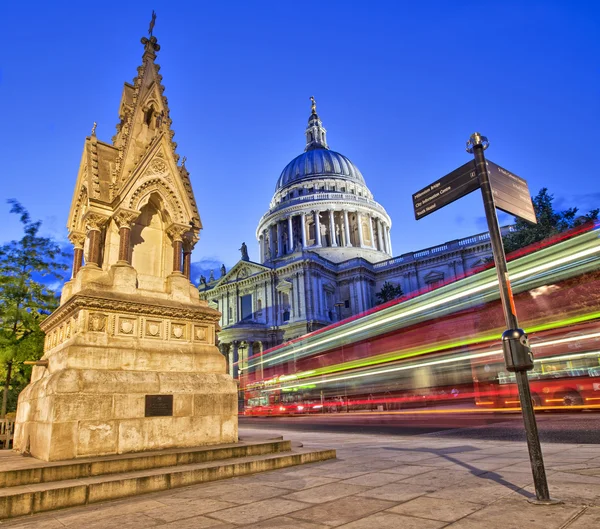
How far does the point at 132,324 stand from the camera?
28.9ft

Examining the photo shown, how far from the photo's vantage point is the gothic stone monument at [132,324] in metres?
7.48

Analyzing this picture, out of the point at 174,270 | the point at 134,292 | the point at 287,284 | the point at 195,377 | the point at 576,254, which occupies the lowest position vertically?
the point at 195,377

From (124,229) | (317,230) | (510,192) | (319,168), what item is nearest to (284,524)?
(510,192)

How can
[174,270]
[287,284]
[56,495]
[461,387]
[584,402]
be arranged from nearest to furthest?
1. [56,495]
2. [174,270]
3. [584,402]
4. [461,387]
5. [287,284]

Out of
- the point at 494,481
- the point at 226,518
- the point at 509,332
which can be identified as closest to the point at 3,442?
the point at 226,518

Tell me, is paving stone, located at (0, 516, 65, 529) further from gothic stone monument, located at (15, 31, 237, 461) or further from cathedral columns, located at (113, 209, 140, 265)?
cathedral columns, located at (113, 209, 140, 265)

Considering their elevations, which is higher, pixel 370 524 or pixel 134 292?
pixel 134 292

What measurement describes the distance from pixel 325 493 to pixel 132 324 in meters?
5.34

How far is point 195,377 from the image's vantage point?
9.02 metres

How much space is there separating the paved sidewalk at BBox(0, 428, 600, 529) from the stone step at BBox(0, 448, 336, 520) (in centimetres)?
17

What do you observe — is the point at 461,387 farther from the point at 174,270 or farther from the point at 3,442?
the point at 3,442

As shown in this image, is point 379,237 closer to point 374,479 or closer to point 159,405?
point 159,405

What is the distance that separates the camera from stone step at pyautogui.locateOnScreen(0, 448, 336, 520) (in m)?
5.23

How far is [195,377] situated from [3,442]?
5701mm
